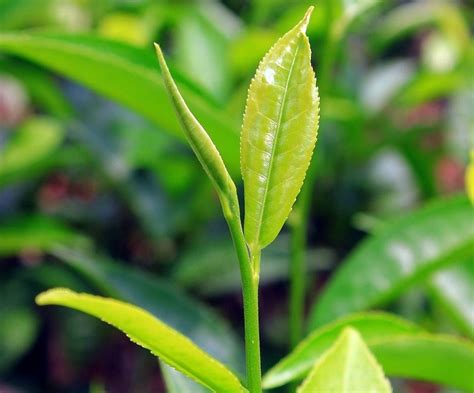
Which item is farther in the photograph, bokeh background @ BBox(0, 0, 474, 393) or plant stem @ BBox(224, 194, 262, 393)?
bokeh background @ BBox(0, 0, 474, 393)

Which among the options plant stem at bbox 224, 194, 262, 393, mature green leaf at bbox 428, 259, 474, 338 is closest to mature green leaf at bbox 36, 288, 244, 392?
plant stem at bbox 224, 194, 262, 393

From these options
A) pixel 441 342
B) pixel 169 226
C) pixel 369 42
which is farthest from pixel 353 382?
pixel 369 42

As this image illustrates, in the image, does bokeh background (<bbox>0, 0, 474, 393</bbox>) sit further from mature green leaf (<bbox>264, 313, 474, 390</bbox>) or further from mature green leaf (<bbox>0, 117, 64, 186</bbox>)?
mature green leaf (<bbox>264, 313, 474, 390</bbox>)

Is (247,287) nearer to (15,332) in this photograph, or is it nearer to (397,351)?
(397,351)

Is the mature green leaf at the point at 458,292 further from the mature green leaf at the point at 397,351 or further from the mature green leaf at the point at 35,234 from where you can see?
the mature green leaf at the point at 35,234

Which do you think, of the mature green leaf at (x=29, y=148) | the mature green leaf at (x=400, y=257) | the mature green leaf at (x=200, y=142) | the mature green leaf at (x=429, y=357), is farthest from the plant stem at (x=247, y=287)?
the mature green leaf at (x=29, y=148)

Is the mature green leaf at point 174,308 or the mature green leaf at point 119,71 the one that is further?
the mature green leaf at point 174,308
